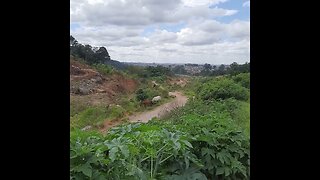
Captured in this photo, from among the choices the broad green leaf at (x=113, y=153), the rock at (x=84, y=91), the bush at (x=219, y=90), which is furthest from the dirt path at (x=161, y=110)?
the broad green leaf at (x=113, y=153)

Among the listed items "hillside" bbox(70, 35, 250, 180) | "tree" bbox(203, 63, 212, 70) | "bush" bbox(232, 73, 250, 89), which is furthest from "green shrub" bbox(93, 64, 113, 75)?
"bush" bbox(232, 73, 250, 89)

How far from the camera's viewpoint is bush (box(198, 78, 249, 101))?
2.12 meters

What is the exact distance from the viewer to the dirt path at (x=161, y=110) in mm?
1701

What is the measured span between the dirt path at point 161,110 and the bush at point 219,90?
0.45ft

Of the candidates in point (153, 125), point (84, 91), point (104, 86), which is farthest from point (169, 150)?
point (104, 86)

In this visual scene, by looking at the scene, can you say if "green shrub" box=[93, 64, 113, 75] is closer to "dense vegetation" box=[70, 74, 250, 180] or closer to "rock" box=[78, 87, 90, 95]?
"rock" box=[78, 87, 90, 95]

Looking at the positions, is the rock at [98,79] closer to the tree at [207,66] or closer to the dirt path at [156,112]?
the dirt path at [156,112]

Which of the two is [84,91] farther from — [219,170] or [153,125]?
[219,170]

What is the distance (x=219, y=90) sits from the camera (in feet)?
7.83

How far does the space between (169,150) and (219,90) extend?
116 cm
